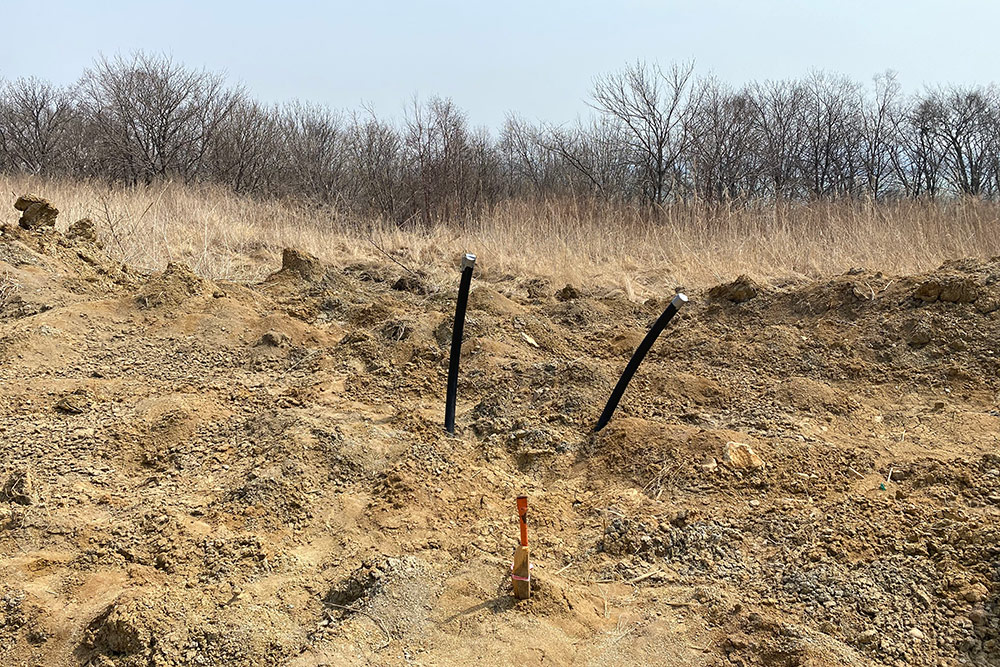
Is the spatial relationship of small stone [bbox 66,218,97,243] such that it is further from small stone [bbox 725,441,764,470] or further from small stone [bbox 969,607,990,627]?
small stone [bbox 969,607,990,627]

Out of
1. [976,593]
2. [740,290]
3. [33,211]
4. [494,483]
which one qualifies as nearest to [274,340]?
[494,483]

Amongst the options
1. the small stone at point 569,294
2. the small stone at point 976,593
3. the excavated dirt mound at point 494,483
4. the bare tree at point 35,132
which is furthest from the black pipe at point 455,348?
the bare tree at point 35,132

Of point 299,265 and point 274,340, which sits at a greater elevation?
point 299,265

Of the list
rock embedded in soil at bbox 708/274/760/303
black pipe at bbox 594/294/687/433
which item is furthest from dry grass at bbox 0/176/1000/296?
black pipe at bbox 594/294/687/433

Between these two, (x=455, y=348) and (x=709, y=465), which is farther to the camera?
(x=455, y=348)

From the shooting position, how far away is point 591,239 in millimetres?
9469

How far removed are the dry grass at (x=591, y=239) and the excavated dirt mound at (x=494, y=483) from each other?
Answer: 2029 millimetres

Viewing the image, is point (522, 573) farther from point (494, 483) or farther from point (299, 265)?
point (299, 265)

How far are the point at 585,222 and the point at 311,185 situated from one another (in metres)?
9.16

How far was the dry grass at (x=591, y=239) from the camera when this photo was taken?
7.16 meters

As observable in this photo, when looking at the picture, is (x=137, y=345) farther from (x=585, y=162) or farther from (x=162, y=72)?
(x=162, y=72)

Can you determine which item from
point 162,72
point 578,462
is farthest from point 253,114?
point 578,462

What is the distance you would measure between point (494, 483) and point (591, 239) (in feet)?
22.2

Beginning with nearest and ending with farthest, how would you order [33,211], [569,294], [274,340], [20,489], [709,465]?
[20,489]
[709,465]
[274,340]
[33,211]
[569,294]
